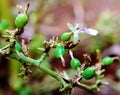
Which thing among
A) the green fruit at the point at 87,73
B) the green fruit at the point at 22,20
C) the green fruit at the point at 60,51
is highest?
the green fruit at the point at 22,20

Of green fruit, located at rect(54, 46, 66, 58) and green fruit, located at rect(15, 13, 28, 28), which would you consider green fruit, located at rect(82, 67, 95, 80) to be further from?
green fruit, located at rect(15, 13, 28, 28)

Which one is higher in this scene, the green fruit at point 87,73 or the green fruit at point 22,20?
the green fruit at point 22,20

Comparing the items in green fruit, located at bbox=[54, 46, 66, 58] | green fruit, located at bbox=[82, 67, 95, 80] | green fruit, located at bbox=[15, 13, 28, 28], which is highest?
green fruit, located at bbox=[15, 13, 28, 28]

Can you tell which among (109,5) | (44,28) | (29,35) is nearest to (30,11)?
(29,35)

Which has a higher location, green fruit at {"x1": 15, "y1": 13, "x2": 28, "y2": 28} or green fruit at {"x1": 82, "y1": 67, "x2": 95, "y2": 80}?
green fruit at {"x1": 15, "y1": 13, "x2": 28, "y2": 28}

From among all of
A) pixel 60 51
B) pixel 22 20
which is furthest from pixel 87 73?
pixel 22 20

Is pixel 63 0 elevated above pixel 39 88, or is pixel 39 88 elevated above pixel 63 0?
pixel 63 0

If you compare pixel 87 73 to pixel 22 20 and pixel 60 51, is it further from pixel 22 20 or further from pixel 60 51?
pixel 22 20

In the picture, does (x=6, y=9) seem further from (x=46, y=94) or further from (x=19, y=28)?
(x=19, y=28)

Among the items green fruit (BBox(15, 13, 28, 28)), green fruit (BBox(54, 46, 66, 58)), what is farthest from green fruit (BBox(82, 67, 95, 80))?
green fruit (BBox(15, 13, 28, 28))

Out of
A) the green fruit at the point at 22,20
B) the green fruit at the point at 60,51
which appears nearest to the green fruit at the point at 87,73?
the green fruit at the point at 60,51

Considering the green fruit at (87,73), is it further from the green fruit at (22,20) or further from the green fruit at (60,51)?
the green fruit at (22,20)
